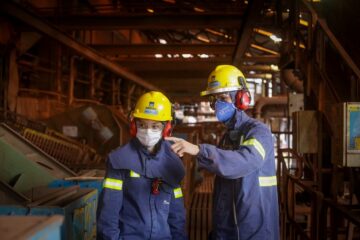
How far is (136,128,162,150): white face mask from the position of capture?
8.94 ft

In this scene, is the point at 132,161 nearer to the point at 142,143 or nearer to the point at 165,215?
the point at 142,143

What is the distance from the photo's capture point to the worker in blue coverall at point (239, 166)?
88.2 inches

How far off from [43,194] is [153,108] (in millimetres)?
1416

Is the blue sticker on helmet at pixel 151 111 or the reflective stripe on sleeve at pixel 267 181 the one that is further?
the blue sticker on helmet at pixel 151 111

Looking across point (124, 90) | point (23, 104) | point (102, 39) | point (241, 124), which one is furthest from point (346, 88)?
point (124, 90)

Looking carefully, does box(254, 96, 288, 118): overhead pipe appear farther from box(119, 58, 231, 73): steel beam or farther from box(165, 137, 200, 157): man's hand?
box(165, 137, 200, 157): man's hand

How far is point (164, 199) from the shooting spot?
8.85 ft

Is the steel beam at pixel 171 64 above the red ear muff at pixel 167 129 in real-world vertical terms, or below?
above

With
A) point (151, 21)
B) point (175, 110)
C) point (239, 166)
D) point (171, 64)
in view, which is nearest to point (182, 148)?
point (239, 166)

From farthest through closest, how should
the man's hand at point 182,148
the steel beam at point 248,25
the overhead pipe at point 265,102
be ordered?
the overhead pipe at point 265,102, the steel beam at point 248,25, the man's hand at point 182,148

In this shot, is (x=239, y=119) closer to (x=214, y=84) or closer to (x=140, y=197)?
(x=214, y=84)

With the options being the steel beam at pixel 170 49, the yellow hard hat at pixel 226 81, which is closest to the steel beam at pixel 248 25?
the steel beam at pixel 170 49

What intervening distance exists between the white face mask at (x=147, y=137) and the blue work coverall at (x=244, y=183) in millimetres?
528

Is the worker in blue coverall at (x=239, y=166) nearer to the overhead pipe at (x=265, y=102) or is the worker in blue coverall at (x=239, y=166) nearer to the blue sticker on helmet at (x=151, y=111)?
the blue sticker on helmet at (x=151, y=111)
